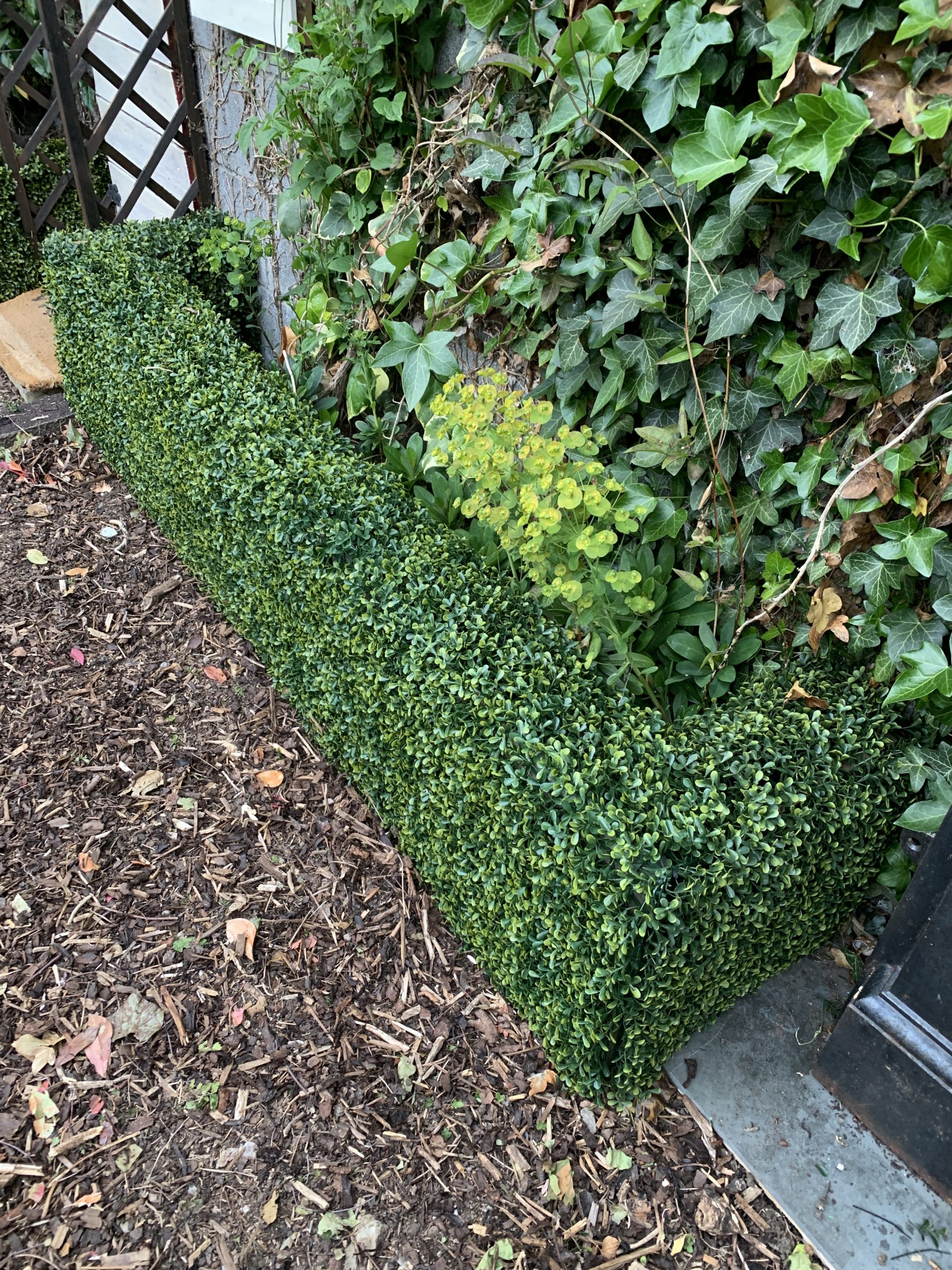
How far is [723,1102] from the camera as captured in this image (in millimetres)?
2061

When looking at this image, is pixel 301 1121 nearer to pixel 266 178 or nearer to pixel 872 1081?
pixel 872 1081

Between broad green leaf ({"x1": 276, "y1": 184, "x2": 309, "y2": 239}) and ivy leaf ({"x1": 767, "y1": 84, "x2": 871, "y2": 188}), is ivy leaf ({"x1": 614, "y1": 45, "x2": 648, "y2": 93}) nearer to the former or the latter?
ivy leaf ({"x1": 767, "y1": 84, "x2": 871, "y2": 188})

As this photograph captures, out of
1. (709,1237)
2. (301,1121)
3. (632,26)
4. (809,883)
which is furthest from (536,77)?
(709,1237)

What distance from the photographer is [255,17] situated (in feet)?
10.6

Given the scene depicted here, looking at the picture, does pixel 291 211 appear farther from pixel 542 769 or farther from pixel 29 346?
pixel 542 769

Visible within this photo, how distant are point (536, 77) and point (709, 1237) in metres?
2.96

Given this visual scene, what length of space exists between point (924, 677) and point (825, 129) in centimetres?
120

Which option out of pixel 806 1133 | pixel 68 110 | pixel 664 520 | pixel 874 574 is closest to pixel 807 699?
pixel 874 574

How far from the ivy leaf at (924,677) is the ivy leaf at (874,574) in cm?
16

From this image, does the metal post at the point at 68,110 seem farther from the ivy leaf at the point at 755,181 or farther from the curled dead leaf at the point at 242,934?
the curled dead leaf at the point at 242,934

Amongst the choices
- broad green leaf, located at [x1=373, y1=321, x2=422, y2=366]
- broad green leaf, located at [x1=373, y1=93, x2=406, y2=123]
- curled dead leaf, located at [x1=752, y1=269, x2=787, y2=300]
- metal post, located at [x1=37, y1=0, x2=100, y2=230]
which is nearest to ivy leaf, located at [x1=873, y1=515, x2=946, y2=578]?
curled dead leaf, located at [x1=752, y1=269, x2=787, y2=300]

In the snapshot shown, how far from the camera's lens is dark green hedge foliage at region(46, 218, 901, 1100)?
178cm

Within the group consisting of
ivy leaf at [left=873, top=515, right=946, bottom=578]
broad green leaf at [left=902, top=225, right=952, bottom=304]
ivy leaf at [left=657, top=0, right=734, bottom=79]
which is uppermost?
ivy leaf at [left=657, top=0, right=734, bottom=79]

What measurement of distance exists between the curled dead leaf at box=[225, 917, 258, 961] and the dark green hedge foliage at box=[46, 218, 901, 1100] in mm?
507
